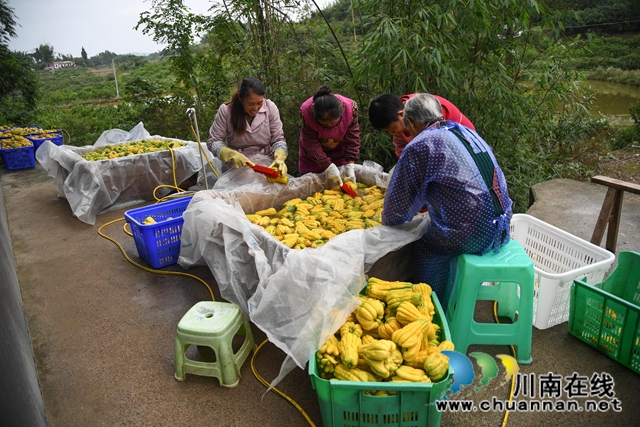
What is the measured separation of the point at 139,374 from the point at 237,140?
8.76 feet

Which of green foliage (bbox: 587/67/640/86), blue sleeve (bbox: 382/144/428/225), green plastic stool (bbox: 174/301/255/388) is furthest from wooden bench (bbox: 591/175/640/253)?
green foliage (bbox: 587/67/640/86)

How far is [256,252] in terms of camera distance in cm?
283

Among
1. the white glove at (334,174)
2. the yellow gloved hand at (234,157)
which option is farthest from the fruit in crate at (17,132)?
the white glove at (334,174)

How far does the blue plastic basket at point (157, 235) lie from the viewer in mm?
4059

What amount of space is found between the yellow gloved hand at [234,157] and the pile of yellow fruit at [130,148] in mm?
2540

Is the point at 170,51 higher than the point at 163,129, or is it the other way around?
the point at 170,51

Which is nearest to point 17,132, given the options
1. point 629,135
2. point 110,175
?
point 110,175

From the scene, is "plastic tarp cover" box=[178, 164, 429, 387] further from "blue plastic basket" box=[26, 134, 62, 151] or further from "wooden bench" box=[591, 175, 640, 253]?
"blue plastic basket" box=[26, 134, 62, 151]

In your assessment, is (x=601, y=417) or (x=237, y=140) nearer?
(x=601, y=417)

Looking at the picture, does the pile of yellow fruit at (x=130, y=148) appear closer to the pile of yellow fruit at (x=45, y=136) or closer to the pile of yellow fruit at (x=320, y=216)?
the pile of yellow fruit at (x=320, y=216)

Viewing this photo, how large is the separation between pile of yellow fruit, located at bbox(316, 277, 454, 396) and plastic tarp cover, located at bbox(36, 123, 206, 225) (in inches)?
182

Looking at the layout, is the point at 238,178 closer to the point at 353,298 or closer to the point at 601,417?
the point at 353,298

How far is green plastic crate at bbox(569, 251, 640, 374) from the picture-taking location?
254 cm

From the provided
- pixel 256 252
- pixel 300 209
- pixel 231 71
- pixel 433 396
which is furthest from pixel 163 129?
pixel 433 396
